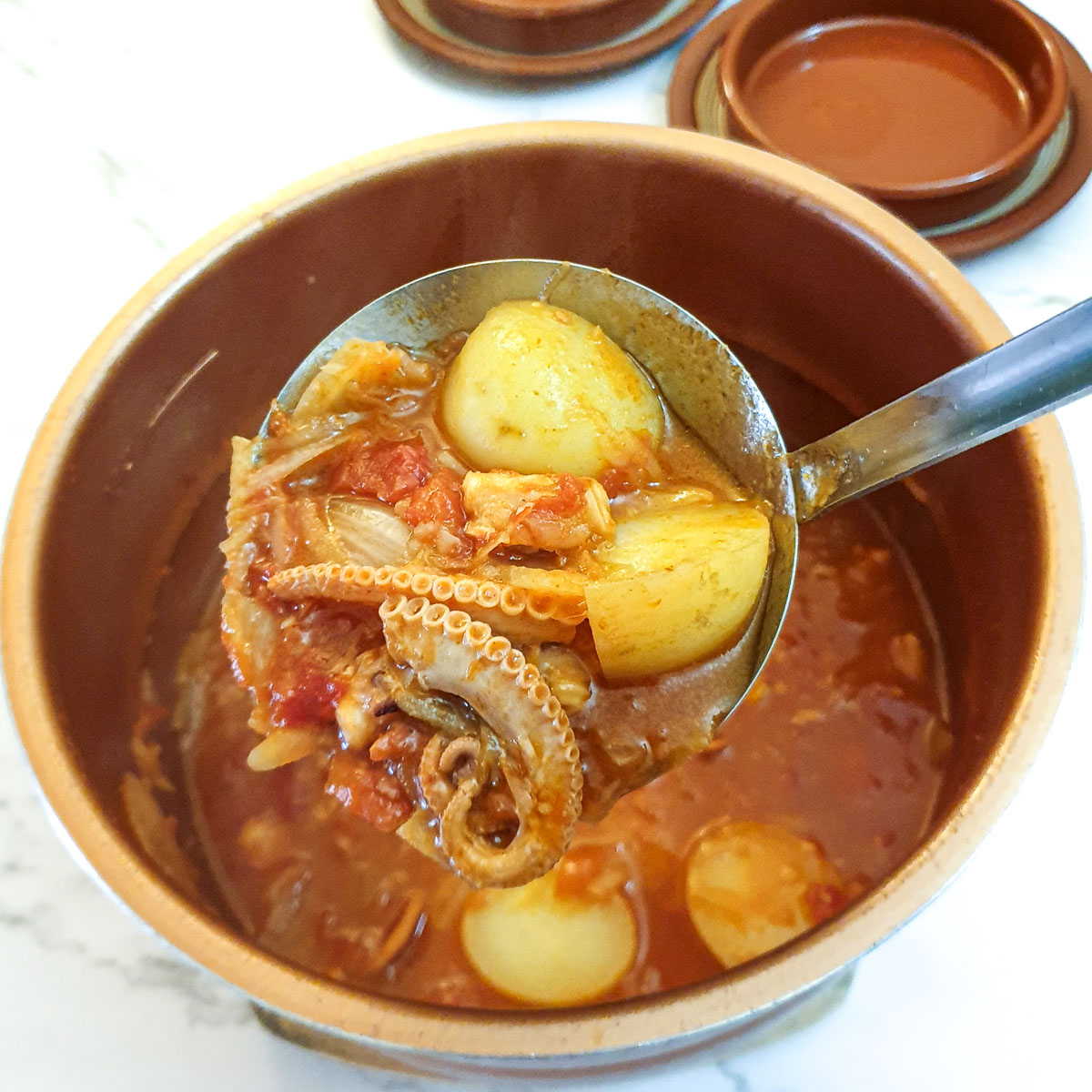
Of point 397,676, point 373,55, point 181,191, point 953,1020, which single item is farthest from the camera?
point 373,55

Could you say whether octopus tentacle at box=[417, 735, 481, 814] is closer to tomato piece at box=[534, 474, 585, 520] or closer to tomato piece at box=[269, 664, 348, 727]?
tomato piece at box=[269, 664, 348, 727]

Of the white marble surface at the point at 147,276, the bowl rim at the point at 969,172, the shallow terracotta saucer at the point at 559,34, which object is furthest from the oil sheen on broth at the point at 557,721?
the shallow terracotta saucer at the point at 559,34

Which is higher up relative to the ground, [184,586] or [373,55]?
[373,55]

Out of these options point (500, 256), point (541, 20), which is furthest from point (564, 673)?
point (541, 20)

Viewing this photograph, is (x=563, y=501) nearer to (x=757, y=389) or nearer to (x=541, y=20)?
(x=757, y=389)

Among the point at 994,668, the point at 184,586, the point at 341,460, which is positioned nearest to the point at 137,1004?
the point at 184,586

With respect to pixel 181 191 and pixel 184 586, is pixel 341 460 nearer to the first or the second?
pixel 184 586
